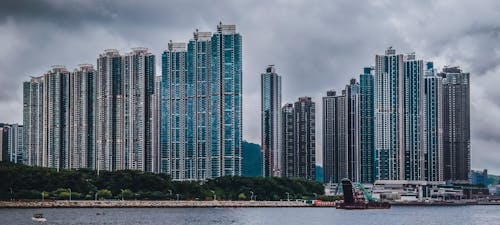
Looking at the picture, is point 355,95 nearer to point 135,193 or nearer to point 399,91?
point 399,91

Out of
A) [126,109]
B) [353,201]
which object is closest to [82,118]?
[126,109]

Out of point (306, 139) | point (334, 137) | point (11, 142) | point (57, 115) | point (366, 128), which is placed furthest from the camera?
point (11, 142)

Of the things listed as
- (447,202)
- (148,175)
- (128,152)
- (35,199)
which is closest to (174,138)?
(128,152)

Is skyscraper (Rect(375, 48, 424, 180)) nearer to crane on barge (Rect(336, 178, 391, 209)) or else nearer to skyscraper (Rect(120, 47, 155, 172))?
crane on barge (Rect(336, 178, 391, 209))

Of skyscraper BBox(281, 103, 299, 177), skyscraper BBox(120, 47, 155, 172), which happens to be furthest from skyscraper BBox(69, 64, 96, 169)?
skyscraper BBox(281, 103, 299, 177)

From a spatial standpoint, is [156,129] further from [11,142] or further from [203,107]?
[11,142]
